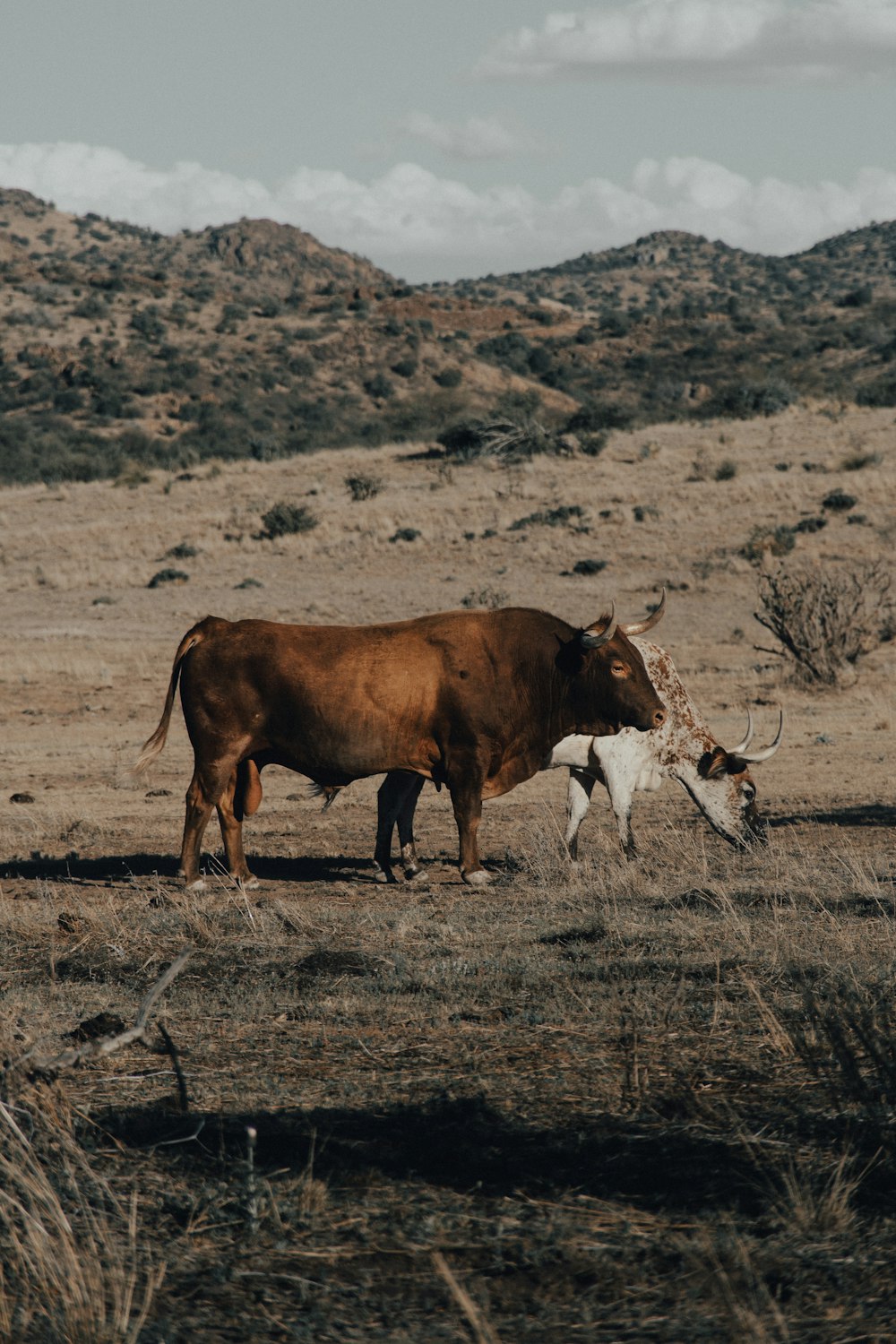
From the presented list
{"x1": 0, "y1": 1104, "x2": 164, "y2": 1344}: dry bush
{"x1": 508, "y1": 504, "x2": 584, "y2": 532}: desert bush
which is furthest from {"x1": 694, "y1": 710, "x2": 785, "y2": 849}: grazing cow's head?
{"x1": 508, "y1": 504, "x2": 584, "y2": 532}: desert bush

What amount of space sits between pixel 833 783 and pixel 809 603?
7053 millimetres

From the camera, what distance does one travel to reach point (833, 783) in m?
14.2

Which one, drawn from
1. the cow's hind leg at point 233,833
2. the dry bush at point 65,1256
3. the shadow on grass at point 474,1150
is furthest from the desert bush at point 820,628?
the dry bush at point 65,1256

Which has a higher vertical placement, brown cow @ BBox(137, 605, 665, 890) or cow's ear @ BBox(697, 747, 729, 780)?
brown cow @ BBox(137, 605, 665, 890)

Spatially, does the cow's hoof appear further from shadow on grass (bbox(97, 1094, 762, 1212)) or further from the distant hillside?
the distant hillside

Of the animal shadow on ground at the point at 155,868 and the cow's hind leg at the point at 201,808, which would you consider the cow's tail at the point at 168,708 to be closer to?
the cow's hind leg at the point at 201,808

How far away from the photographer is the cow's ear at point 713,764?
10.8 m

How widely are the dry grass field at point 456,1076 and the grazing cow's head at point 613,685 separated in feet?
3.36

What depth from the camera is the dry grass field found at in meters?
3.59

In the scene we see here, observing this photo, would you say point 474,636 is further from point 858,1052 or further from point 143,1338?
point 143,1338

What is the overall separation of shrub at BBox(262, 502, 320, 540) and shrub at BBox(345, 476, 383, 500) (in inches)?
102

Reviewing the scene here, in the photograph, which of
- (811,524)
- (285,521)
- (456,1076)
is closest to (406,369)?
(285,521)

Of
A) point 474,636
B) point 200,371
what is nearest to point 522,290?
point 200,371

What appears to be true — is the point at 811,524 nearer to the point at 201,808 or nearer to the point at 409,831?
the point at 409,831
